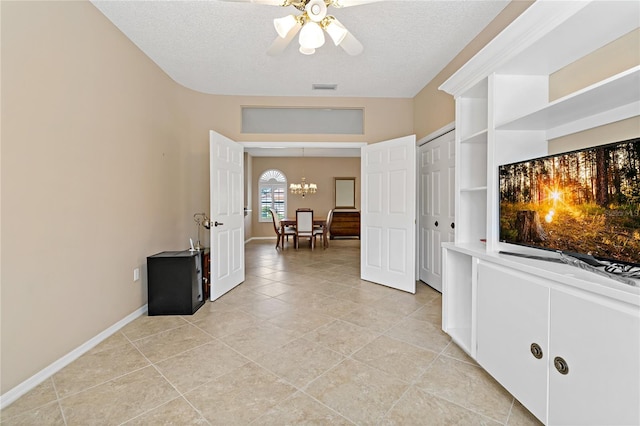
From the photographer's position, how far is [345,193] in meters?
9.24

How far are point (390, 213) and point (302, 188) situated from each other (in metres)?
5.16

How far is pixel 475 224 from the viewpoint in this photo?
2309 mm

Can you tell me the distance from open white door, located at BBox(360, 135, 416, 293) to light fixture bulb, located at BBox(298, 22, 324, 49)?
6.59 feet

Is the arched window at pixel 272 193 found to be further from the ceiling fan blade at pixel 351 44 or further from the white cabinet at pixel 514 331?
the white cabinet at pixel 514 331

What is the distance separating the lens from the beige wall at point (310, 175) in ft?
29.2

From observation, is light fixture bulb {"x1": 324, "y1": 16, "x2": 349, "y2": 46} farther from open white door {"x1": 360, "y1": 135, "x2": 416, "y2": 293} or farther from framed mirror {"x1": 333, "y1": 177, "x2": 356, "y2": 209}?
framed mirror {"x1": 333, "y1": 177, "x2": 356, "y2": 209}

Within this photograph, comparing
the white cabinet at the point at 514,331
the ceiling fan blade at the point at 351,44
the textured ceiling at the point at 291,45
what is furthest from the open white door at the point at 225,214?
the white cabinet at the point at 514,331

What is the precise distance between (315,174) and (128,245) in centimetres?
691

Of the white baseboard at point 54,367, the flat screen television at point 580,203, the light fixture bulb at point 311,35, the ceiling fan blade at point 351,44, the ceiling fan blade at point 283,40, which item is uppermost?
the ceiling fan blade at point 283,40

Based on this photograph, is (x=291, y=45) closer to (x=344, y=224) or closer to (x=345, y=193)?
(x=344, y=224)

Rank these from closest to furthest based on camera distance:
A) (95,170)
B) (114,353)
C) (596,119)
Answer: (596,119) → (114,353) → (95,170)

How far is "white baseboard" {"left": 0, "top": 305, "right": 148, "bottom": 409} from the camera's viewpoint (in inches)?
62.1

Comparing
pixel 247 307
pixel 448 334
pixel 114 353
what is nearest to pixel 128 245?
pixel 114 353

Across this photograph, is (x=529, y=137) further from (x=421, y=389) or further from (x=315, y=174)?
(x=315, y=174)
